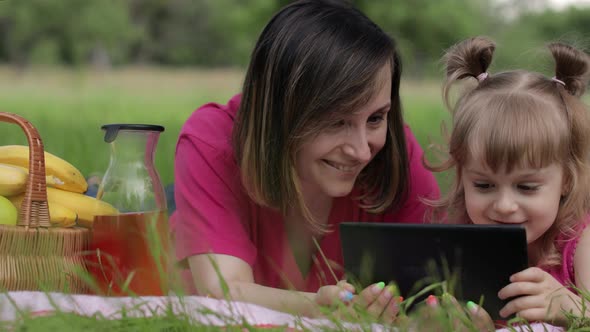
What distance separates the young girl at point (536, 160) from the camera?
222 cm

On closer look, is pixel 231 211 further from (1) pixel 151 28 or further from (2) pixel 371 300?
(1) pixel 151 28

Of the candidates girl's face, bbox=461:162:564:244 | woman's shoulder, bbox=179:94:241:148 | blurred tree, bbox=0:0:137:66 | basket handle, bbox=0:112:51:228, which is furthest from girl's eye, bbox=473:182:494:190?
blurred tree, bbox=0:0:137:66

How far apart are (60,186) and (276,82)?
851 mm

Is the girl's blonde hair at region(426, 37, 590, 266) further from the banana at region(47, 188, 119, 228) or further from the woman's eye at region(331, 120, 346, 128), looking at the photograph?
the banana at region(47, 188, 119, 228)

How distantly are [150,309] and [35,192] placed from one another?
0.67 m

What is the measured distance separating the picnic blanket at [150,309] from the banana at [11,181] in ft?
1.40

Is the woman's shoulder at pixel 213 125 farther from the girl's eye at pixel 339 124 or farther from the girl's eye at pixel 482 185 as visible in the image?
the girl's eye at pixel 482 185

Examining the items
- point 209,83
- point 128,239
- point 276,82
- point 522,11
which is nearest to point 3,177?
point 128,239

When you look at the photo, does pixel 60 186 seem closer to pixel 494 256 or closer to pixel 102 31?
pixel 494 256

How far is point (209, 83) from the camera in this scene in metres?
22.6

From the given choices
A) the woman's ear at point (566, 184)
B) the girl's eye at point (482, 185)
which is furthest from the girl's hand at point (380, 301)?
the woman's ear at point (566, 184)

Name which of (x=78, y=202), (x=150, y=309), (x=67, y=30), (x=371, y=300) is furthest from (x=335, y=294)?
(x=67, y=30)

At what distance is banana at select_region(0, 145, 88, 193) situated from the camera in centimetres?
257

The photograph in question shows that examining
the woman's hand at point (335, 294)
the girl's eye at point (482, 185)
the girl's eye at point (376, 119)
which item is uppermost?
the girl's eye at point (376, 119)
